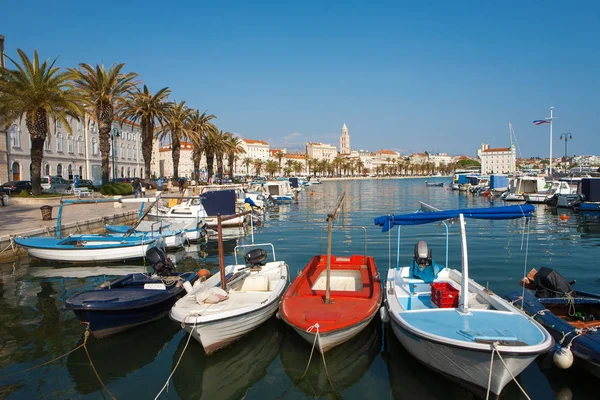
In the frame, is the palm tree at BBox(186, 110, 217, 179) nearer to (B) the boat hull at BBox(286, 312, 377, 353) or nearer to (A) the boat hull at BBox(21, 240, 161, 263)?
(A) the boat hull at BBox(21, 240, 161, 263)

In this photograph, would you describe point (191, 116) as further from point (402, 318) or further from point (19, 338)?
point (402, 318)

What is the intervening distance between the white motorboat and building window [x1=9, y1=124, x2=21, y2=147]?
52672 mm

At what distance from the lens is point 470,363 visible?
719 cm

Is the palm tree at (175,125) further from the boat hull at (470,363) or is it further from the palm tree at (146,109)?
the boat hull at (470,363)

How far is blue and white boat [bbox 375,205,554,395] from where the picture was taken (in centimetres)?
697

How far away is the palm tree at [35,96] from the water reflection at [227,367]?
28879 mm

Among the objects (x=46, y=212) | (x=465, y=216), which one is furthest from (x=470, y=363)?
(x=46, y=212)

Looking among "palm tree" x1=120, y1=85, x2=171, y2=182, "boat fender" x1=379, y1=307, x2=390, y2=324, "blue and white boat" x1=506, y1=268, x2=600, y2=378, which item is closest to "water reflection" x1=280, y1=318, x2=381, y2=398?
"boat fender" x1=379, y1=307, x2=390, y2=324

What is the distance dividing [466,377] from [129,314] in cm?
771

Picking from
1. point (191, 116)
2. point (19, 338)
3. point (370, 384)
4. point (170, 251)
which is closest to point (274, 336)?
point (370, 384)

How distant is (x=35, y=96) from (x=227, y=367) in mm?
30949

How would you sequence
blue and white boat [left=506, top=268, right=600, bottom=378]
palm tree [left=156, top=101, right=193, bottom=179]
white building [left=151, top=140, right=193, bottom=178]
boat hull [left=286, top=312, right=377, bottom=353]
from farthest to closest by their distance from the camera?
1. white building [left=151, top=140, right=193, bottom=178]
2. palm tree [left=156, top=101, right=193, bottom=179]
3. boat hull [left=286, top=312, right=377, bottom=353]
4. blue and white boat [left=506, top=268, right=600, bottom=378]

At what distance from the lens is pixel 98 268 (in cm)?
1828

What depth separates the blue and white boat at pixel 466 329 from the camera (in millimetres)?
6969
